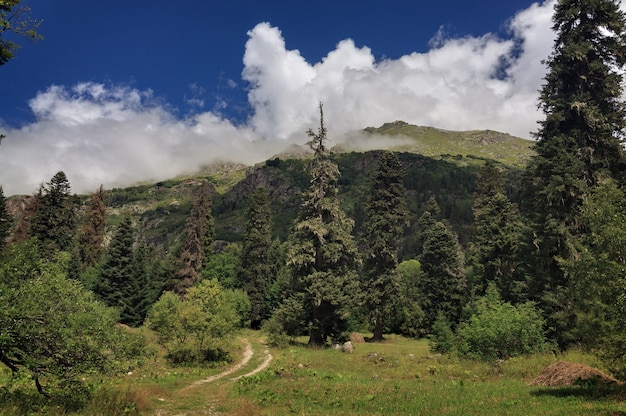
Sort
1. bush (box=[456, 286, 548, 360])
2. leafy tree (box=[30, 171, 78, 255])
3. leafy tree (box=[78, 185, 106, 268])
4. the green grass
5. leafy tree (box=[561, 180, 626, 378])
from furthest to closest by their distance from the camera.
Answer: leafy tree (box=[78, 185, 106, 268])
leafy tree (box=[30, 171, 78, 255])
bush (box=[456, 286, 548, 360])
the green grass
leafy tree (box=[561, 180, 626, 378])

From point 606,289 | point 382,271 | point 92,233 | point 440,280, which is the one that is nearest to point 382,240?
point 382,271

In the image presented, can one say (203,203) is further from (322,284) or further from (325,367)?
(325,367)

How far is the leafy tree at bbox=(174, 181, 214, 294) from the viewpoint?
61.6 metres

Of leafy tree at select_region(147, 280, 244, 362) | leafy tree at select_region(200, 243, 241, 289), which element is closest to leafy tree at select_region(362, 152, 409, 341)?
leafy tree at select_region(147, 280, 244, 362)

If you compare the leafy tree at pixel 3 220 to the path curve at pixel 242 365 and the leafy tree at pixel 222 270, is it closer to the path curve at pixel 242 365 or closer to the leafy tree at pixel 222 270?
the leafy tree at pixel 222 270

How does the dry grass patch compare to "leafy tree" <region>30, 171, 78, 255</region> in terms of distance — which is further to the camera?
"leafy tree" <region>30, 171, 78, 255</region>

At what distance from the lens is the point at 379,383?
1822 centimetres

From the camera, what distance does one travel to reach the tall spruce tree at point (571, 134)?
84.3 ft

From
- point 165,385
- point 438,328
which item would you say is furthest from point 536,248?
point 165,385

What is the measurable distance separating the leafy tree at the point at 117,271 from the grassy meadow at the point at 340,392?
34.0 m

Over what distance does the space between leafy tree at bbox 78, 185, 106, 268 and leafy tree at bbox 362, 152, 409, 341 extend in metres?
55.1

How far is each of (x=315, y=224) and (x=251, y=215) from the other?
31.6 metres

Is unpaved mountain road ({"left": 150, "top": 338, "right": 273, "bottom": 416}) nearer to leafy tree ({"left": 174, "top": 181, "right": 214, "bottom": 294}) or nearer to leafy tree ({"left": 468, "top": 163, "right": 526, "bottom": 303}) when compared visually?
leafy tree ({"left": 468, "top": 163, "right": 526, "bottom": 303})

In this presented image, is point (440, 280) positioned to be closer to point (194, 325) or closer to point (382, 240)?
point (382, 240)
